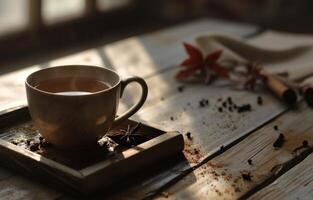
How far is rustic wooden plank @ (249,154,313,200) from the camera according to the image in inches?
31.5

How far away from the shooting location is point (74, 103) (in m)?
0.78

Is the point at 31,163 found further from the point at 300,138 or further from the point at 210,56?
the point at 210,56

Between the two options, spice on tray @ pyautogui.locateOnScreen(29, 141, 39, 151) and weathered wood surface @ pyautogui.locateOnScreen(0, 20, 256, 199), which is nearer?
spice on tray @ pyautogui.locateOnScreen(29, 141, 39, 151)

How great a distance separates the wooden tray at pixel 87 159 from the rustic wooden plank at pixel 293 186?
16cm

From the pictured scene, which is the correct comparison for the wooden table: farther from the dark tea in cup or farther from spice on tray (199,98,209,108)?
the dark tea in cup

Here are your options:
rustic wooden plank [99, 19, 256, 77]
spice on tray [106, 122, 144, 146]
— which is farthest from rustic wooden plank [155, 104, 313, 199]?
rustic wooden plank [99, 19, 256, 77]

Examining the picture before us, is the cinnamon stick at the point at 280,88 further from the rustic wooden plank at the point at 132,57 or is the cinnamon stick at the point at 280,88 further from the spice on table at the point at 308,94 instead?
the rustic wooden plank at the point at 132,57

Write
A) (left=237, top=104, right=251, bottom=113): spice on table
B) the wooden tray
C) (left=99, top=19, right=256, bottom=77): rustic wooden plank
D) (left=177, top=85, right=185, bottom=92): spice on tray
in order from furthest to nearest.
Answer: (left=99, top=19, right=256, bottom=77): rustic wooden plank
(left=177, top=85, right=185, bottom=92): spice on tray
(left=237, top=104, right=251, bottom=113): spice on table
the wooden tray

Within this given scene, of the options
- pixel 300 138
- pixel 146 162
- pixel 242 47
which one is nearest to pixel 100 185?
pixel 146 162

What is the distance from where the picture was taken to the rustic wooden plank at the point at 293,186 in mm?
801

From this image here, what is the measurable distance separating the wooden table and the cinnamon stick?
19mm

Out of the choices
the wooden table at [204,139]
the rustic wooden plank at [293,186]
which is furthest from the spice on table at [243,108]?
the rustic wooden plank at [293,186]

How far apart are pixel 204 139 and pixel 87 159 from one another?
0.25 metres

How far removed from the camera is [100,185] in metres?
0.77
